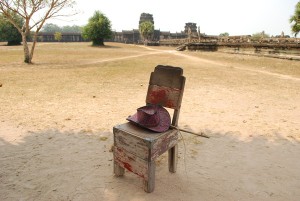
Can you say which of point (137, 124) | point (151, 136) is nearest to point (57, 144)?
point (137, 124)

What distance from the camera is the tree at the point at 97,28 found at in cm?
4966

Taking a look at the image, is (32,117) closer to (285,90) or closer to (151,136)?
(151,136)

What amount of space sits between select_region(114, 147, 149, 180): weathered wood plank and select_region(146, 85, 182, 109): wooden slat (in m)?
0.82

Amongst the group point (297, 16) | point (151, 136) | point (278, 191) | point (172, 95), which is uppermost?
point (297, 16)

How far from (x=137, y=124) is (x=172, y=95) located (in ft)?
2.01

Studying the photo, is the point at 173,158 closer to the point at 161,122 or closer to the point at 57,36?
the point at 161,122

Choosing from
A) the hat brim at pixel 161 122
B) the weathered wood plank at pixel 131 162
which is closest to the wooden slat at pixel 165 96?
the hat brim at pixel 161 122

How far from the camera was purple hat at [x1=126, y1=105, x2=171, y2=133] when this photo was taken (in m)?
3.04

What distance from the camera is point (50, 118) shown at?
6.01 meters

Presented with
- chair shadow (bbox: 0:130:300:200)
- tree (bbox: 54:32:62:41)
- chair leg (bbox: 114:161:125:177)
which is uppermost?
tree (bbox: 54:32:62:41)

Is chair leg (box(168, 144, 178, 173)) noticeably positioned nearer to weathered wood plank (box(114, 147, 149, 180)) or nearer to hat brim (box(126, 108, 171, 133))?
hat brim (box(126, 108, 171, 133))

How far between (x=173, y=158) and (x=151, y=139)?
847mm

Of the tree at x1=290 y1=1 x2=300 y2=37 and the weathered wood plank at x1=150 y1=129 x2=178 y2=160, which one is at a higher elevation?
the tree at x1=290 y1=1 x2=300 y2=37

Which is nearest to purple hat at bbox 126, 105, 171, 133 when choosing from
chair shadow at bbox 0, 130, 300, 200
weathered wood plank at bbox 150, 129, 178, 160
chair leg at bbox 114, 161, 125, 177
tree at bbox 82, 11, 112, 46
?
weathered wood plank at bbox 150, 129, 178, 160
